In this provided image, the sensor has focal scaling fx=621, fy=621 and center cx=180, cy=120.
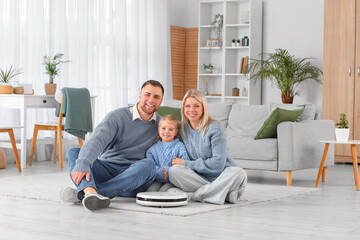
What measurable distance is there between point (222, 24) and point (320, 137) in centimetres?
360

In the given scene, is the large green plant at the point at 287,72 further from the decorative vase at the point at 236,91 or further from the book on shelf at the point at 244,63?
the decorative vase at the point at 236,91

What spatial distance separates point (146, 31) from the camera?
8625mm

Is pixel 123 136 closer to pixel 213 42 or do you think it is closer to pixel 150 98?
pixel 150 98

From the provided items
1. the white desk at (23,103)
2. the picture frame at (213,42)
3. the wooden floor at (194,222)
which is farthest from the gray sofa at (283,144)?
the picture frame at (213,42)

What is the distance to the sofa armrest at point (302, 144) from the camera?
5.13 m

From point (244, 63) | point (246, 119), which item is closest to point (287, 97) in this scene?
point (244, 63)

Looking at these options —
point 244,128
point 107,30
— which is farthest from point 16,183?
point 107,30

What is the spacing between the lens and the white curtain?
6.84 meters

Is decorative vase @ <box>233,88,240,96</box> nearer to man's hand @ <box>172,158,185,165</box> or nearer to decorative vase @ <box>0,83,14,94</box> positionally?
decorative vase @ <box>0,83,14,94</box>

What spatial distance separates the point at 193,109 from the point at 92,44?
3976 mm

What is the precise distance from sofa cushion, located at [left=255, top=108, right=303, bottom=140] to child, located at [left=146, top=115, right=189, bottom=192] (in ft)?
4.40

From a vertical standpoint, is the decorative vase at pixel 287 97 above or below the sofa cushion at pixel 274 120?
above

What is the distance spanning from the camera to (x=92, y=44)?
7.75 meters

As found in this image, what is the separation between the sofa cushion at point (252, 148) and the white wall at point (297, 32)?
9.75ft
